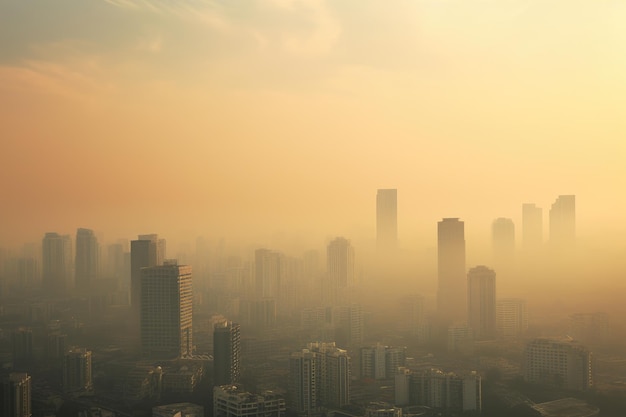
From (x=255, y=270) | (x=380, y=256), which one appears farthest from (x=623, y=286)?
(x=255, y=270)

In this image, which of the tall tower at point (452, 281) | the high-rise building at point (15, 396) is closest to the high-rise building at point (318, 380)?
the high-rise building at point (15, 396)

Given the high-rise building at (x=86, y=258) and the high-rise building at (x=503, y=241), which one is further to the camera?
the high-rise building at (x=503, y=241)

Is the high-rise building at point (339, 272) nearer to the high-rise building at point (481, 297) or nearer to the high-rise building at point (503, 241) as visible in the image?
the high-rise building at point (481, 297)

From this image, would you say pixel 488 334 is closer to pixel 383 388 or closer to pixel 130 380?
pixel 383 388

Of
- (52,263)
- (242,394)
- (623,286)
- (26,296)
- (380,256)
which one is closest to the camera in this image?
(242,394)

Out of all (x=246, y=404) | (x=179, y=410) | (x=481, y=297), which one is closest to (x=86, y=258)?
(x=179, y=410)

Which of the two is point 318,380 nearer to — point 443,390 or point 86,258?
point 443,390
